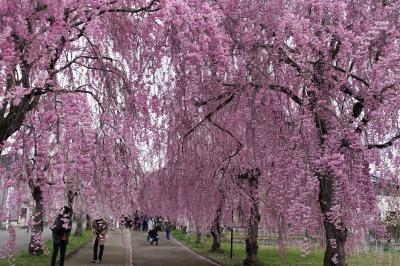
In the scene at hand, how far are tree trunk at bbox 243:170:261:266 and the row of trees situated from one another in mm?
3101

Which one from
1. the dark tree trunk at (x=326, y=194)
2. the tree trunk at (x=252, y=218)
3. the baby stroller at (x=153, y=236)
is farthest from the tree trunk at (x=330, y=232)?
the baby stroller at (x=153, y=236)

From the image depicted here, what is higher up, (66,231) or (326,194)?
(326,194)

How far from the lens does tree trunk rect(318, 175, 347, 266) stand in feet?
27.4

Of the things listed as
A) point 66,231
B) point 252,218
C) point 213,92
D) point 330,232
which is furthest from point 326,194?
point 66,231

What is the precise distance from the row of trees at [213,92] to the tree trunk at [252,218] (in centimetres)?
310

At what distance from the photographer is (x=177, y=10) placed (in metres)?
5.95

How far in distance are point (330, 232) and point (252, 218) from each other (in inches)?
215

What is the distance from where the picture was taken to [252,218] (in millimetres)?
14133

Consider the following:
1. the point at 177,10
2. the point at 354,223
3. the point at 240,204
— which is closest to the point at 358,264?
the point at 240,204

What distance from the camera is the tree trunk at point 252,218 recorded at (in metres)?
12.8

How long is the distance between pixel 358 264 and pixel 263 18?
12.7m

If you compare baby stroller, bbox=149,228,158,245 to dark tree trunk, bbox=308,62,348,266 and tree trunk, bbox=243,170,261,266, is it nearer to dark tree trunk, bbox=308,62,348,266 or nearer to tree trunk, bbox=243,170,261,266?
tree trunk, bbox=243,170,261,266

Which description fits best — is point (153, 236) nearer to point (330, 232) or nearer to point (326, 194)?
point (330, 232)

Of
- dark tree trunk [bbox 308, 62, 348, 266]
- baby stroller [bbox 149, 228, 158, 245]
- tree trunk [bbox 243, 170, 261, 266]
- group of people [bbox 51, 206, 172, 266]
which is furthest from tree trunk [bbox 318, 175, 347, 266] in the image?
baby stroller [bbox 149, 228, 158, 245]
